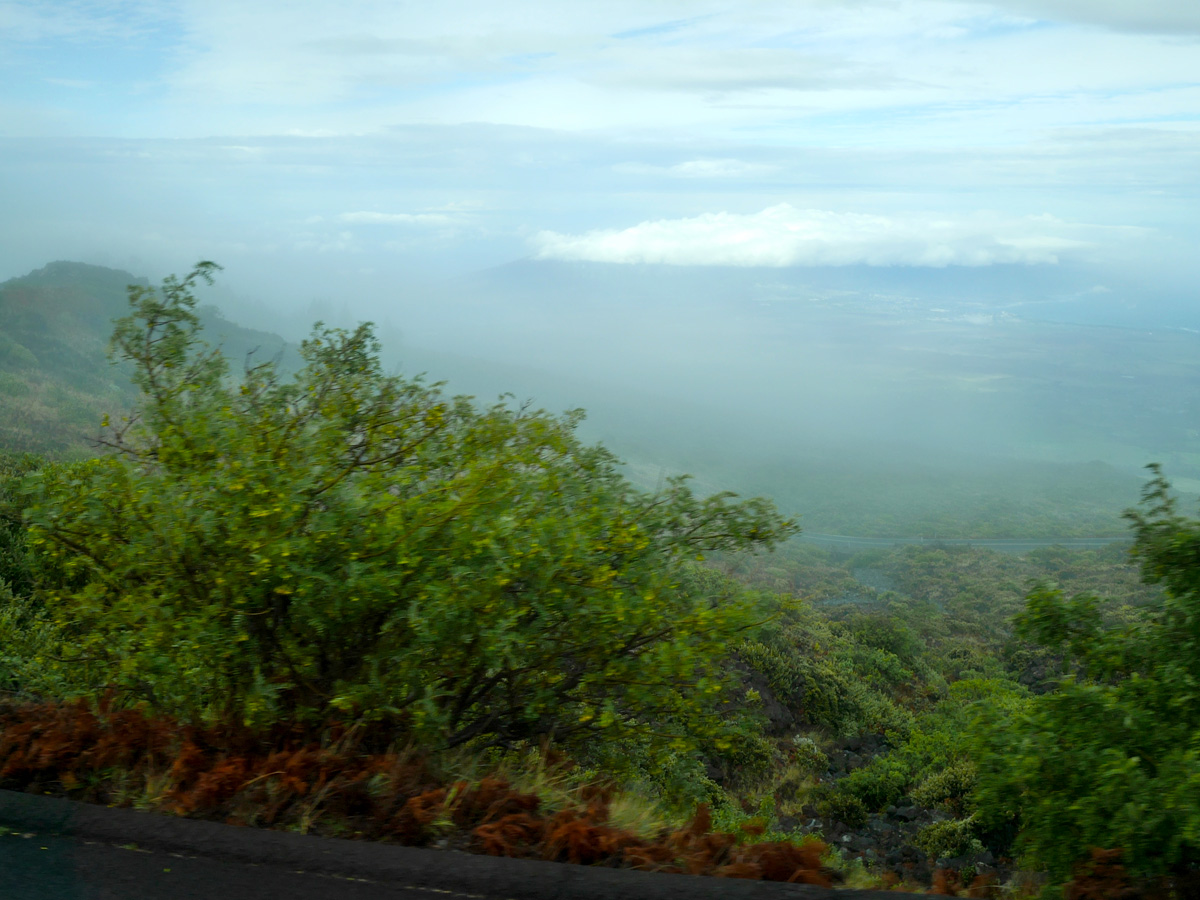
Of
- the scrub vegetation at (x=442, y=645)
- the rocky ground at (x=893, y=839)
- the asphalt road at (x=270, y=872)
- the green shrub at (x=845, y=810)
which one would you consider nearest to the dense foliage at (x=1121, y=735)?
the scrub vegetation at (x=442, y=645)

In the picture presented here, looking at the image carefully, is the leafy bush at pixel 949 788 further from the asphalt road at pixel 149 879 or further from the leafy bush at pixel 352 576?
the asphalt road at pixel 149 879

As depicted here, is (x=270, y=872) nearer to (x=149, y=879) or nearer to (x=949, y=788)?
(x=149, y=879)

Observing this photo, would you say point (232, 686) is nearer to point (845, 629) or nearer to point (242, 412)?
point (242, 412)

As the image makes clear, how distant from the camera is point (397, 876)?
Answer: 3773 mm

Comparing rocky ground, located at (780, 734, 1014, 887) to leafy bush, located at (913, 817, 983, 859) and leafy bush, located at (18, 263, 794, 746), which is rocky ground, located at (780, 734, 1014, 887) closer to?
leafy bush, located at (913, 817, 983, 859)

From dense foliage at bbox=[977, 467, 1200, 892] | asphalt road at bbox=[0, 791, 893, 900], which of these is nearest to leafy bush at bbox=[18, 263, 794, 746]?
asphalt road at bbox=[0, 791, 893, 900]

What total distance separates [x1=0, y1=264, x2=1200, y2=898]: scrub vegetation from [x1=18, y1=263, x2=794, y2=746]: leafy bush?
0.03 metres

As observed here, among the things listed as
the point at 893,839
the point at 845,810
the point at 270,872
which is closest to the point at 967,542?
the point at 845,810

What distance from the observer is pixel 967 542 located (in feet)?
386

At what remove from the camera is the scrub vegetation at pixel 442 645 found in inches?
174

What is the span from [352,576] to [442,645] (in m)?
0.80

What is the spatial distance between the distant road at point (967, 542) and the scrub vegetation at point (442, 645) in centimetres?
9956

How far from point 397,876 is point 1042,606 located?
5247 millimetres

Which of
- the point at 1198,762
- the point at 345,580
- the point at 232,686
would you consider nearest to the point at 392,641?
the point at 345,580
